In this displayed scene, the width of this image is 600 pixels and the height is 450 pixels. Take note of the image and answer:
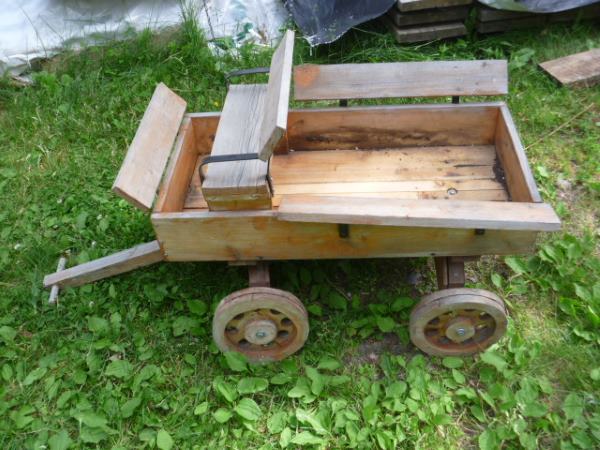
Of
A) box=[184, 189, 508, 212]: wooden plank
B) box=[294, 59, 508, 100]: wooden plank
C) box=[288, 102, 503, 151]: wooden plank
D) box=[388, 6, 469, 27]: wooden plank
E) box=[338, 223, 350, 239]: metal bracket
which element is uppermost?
box=[294, 59, 508, 100]: wooden plank

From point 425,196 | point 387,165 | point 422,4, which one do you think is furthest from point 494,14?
point 425,196

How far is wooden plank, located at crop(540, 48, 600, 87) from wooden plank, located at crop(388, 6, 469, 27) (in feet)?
2.35

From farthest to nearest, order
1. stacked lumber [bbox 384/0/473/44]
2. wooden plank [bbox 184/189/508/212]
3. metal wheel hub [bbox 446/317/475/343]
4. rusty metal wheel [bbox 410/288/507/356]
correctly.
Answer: stacked lumber [bbox 384/0/473/44], wooden plank [bbox 184/189/508/212], metal wheel hub [bbox 446/317/475/343], rusty metal wheel [bbox 410/288/507/356]

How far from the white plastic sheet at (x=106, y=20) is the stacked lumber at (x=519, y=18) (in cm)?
155

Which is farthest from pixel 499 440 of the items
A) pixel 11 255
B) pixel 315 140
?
pixel 11 255

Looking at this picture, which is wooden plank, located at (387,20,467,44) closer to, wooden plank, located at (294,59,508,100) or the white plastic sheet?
the white plastic sheet

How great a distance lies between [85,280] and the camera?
283cm

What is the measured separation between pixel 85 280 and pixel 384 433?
1604 mm

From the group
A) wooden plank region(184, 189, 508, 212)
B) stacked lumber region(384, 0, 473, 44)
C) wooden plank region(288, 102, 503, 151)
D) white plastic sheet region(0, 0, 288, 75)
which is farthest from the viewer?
white plastic sheet region(0, 0, 288, 75)

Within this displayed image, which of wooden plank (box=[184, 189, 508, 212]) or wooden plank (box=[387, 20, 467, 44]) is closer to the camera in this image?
wooden plank (box=[184, 189, 508, 212])

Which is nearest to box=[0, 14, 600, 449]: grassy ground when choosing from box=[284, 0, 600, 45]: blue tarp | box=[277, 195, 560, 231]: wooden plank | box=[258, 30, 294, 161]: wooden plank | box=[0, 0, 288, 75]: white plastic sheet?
box=[277, 195, 560, 231]: wooden plank

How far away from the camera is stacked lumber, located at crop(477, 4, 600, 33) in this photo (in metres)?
4.25

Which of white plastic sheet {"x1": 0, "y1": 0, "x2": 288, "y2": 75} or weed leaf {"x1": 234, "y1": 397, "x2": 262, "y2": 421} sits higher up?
white plastic sheet {"x1": 0, "y1": 0, "x2": 288, "y2": 75}

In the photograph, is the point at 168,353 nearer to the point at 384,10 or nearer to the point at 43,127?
the point at 43,127
